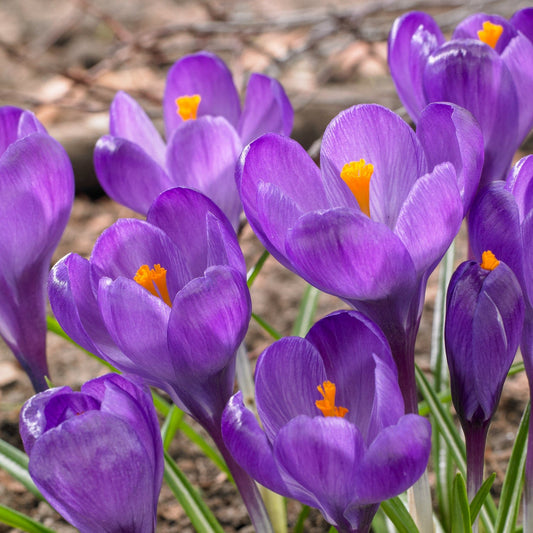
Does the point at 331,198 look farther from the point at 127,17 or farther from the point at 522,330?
the point at 127,17

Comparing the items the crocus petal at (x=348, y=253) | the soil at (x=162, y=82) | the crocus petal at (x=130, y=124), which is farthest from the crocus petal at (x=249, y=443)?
the soil at (x=162, y=82)

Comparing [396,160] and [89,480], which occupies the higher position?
[396,160]

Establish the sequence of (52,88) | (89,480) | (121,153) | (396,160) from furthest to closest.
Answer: (52,88), (121,153), (396,160), (89,480)

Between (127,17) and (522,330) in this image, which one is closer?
(522,330)

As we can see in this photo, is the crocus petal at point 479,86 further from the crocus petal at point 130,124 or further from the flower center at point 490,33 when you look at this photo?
the crocus petal at point 130,124

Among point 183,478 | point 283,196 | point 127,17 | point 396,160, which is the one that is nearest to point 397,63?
point 396,160
